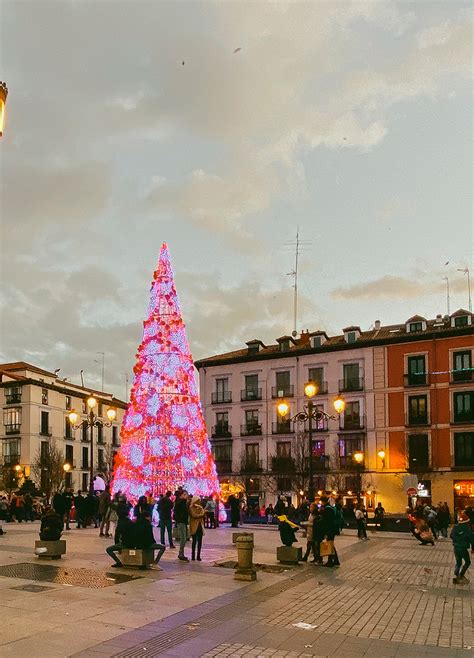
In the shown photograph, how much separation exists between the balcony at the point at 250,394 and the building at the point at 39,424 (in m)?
12.5

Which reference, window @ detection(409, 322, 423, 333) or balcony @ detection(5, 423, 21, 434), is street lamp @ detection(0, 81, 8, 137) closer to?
window @ detection(409, 322, 423, 333)

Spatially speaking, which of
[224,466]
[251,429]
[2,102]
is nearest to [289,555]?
[2,102]

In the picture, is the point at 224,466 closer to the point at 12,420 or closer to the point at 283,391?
the point at 283,391

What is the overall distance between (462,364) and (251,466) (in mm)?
17271

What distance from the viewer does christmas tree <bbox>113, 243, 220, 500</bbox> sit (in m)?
29.7

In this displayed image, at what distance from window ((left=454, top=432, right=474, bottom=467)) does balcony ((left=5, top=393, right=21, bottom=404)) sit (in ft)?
126

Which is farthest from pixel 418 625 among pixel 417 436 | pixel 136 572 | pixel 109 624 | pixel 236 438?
pixel 236 438

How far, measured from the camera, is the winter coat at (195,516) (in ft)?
52.7

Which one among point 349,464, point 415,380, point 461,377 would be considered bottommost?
point 349,464

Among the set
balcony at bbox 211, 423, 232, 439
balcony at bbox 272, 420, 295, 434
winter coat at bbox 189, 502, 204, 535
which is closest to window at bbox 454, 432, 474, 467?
balcony at bbox 272, 420, 295, 434

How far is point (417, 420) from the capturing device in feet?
161

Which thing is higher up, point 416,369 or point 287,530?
point 416,369

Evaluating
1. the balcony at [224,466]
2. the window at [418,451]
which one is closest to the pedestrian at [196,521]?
the window at [418,451]

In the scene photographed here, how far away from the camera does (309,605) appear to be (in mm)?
11188
